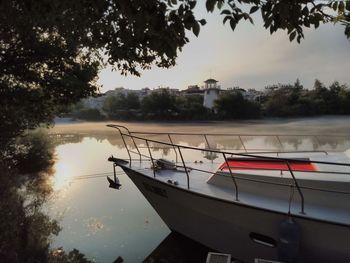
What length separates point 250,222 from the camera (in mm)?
5484

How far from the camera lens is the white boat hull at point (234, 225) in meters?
4.90

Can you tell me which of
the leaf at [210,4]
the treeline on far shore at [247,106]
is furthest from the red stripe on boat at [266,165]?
the treeline on far shore at [247,106]

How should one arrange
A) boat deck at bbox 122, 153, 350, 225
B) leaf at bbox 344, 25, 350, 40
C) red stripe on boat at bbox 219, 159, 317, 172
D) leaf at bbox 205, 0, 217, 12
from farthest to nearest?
A: 1. red stripe on boat at bbox 219, 159, 317, 172
2. boat deck at bbox 122, 153, 350, 225
3. leaf at bbox 344, 25, 350, 40
4. leaf at bbox 205, 0, 217, 12

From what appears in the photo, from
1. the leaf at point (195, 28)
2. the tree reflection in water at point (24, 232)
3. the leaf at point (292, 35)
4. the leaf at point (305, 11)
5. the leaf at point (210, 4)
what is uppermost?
the leaf at point (305, 11)

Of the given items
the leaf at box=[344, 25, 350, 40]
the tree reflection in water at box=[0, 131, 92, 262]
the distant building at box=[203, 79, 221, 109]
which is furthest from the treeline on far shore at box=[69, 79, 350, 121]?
the leaf at box=[344, 25, 350, 40]

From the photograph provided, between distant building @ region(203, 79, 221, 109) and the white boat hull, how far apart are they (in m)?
56.6

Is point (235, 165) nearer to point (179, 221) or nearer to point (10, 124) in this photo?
point (179, 221)

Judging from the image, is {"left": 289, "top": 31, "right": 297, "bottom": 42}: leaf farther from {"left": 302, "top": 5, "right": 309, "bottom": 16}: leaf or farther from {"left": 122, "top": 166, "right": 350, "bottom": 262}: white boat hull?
{"left": 122, "top": 166, "right": 350, "bottom": 262}: white boat hull

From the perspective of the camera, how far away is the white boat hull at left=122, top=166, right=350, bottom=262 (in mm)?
4898

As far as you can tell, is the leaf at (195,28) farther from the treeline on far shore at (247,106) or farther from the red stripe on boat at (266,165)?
the treeline on far shore at (247,106)

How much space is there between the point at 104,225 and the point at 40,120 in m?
4.59

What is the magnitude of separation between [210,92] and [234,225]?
62.6m

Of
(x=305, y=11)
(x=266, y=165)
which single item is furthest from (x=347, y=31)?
(x=266, y=165)

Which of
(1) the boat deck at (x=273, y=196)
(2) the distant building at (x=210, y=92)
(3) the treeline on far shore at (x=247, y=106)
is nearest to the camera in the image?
(1) the boat deck at (x=273, y=196)
